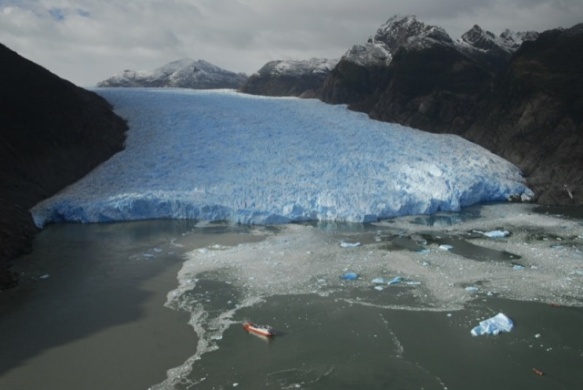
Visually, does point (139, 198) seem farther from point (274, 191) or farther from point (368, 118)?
point (368, 118)

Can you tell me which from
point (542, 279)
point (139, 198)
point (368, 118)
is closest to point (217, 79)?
point (368, 118)

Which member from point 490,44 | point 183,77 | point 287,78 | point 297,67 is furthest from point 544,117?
point 183,77

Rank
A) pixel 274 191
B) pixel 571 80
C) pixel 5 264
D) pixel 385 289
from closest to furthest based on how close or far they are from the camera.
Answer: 1. pixel 385 289
2. pixel 5 264
3. pixel 274 191
4. pixel 571 80

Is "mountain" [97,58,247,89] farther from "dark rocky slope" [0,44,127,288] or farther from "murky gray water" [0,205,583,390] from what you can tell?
"murky gray water" [0,205,583,390]

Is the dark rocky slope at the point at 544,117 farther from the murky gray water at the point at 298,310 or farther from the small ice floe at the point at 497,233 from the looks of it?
the small ice floe at the point at 497,233

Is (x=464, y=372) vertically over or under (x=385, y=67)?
under

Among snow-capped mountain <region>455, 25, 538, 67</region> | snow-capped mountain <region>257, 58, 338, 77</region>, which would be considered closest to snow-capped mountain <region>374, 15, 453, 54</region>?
snow-capped mountain <region>455, 25, 538, 67</region>

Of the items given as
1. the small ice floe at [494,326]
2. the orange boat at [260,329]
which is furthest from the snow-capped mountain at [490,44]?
the orange boat at [260,329]
